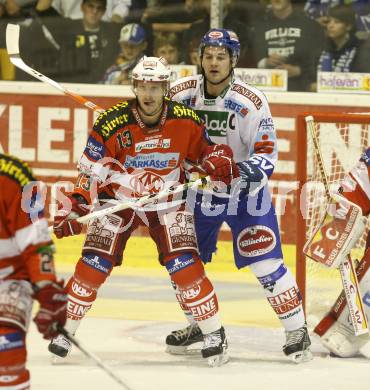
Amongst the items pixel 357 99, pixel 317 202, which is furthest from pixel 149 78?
pixel 357 99

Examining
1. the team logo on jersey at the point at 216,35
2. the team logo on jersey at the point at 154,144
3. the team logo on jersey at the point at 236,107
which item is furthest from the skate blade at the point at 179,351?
the team logo on jersey at the point at 216,35

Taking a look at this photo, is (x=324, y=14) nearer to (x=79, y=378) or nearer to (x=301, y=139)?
(x=301, y=139)

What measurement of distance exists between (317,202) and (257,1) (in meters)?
1.76

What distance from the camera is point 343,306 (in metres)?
6.86

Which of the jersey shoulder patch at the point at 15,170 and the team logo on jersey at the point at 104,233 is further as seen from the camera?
the team logo on jersey at the point at 104,233

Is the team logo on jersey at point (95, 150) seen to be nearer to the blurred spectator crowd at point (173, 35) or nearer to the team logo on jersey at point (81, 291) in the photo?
the team logo on jersey at point (81, 291)

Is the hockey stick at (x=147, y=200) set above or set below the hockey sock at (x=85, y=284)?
above

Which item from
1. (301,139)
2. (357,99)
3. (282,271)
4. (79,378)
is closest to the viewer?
(79,378)

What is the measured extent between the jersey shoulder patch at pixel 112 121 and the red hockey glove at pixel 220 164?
40cm

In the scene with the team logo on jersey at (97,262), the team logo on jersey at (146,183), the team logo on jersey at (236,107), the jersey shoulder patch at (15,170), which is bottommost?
the team logo on jersey at (97,262)

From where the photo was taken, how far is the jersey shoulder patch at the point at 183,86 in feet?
22.5

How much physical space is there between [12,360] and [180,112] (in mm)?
2075

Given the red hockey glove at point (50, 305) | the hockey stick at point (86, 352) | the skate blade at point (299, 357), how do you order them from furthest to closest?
the skate blade at point (299, 357)
the hockey stick at point (86, 352)
the red hockey glove at point (50, 305)

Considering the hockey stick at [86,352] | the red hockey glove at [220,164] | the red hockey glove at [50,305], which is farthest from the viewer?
the red hockey glove at [220,164]
